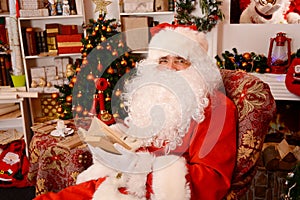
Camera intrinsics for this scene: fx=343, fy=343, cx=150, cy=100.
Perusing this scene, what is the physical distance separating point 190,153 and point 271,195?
1.22m

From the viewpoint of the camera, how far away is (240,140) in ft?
4.83

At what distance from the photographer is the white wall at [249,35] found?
2.70m

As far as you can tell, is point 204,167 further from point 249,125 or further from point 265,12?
point 265,12

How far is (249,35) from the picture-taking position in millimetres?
2775

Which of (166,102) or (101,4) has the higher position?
(101,4)

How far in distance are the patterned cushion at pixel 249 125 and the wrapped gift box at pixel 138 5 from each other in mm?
1664

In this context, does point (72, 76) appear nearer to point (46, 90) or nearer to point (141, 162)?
point (46, 90)

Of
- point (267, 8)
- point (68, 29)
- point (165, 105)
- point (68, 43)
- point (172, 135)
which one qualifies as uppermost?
point (267, 8)

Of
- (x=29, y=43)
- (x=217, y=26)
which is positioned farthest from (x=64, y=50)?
(x=217, y=26)

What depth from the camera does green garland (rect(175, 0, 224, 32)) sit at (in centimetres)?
266

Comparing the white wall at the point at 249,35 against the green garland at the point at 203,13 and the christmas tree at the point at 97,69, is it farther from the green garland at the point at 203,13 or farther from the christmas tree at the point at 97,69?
the christmas tree at the point at 97,69

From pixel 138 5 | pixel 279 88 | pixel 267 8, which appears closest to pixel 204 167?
pixel 279 88

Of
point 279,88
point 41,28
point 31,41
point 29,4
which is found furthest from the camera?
point 41,28

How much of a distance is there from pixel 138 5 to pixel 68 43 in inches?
28.8
